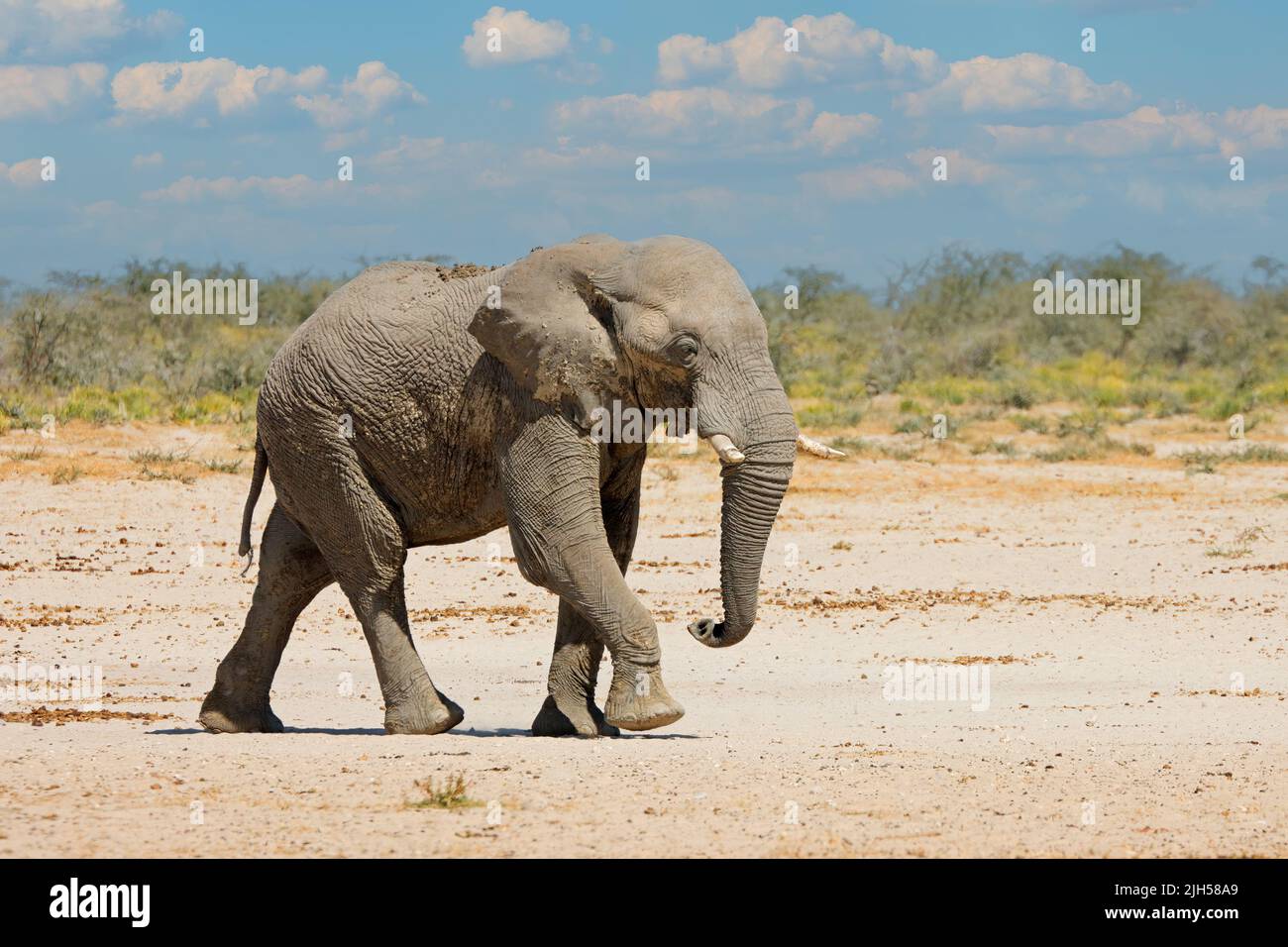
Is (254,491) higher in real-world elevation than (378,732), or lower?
higher

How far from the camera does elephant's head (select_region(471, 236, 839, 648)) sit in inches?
327

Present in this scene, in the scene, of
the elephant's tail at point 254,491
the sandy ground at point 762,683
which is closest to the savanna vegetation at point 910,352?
the sandy ground at point 762,683

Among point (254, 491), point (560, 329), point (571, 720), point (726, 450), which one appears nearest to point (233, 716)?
point (254, 491)

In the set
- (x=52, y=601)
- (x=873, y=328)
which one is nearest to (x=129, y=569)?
(x=52, y=601)

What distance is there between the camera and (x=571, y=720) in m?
9.50

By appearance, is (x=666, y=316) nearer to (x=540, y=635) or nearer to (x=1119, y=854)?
(x=1119, y=854)

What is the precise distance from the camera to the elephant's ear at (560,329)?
8.73 metres

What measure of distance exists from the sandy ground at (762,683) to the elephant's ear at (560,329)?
1.64m

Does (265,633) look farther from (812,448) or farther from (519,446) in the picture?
(812,448)

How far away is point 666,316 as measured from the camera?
335 inches

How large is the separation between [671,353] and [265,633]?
3145 mm

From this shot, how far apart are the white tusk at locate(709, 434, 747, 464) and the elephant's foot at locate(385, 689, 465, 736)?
2.27 metres

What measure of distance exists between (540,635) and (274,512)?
406cm

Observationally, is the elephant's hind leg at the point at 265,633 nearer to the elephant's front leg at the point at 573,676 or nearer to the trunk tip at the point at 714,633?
the elephant's front leg at the point at 573,676
